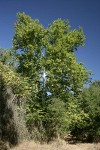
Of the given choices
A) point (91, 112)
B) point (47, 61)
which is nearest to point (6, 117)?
point (47, 61)

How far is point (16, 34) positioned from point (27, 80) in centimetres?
626

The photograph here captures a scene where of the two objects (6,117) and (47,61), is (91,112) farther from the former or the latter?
(6,117)

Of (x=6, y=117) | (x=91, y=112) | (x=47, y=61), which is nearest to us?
(x=6, y=117)

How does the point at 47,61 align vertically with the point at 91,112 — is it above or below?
above

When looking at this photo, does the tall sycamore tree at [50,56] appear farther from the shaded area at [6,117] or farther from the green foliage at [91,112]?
the shaded area at [6,117]

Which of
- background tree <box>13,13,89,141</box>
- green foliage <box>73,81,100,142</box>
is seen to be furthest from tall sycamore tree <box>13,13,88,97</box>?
green foliage <box>73,81,100,142</box>

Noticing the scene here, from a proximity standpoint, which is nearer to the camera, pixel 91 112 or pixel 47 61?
pixel 47 61

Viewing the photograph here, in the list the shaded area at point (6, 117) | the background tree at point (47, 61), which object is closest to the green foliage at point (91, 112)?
the background tree at point (47, 61)

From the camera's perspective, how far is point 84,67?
3250 cm

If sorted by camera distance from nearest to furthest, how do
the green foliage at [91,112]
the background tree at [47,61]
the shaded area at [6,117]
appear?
the shaded area at [6,117]
the background tree at [47,61]
the green foliage at [91,112]

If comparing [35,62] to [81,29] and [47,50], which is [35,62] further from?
[81,29]

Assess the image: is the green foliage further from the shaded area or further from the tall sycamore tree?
the shaded area

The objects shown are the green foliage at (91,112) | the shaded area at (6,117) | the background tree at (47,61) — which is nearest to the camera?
the shaded area at (6,117)

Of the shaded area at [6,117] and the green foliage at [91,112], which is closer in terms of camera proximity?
the shaded area at [6,117]
